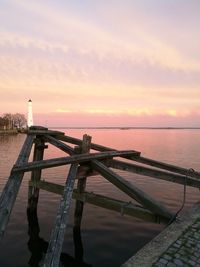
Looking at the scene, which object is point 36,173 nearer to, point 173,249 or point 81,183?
point 81,183

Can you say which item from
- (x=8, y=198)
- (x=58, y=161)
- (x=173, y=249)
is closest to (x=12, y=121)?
(x=58, y=161)

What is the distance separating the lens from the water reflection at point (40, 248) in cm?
975

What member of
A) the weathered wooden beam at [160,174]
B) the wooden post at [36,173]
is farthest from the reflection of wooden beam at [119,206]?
the wooden post at [36,173]

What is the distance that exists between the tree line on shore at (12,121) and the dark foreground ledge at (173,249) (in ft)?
419

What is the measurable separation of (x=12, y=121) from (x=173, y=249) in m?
146

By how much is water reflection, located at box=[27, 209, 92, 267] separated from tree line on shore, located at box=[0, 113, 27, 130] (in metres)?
122

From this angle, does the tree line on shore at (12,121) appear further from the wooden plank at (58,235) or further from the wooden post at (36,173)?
the wooden plank at (58,235)

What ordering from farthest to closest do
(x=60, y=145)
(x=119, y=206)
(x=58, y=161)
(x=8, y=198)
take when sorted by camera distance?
(x=60, y=145), (x=119, y=206), (x=58, y=161), (x=8, y=198)

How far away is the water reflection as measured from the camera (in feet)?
32.0

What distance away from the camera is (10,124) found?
140875 mm

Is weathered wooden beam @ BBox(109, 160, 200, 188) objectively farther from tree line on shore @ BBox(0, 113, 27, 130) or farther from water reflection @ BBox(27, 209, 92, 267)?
tree line on shore @ BBox(0, 113, 27, 130)

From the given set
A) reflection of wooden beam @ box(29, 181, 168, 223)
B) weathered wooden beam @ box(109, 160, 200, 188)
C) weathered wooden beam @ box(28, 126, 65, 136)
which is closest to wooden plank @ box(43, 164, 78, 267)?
reflection of wooden beam @ box(29, 181, 168, 223)

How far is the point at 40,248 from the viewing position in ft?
35.4

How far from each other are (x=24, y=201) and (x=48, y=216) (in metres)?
2.90
